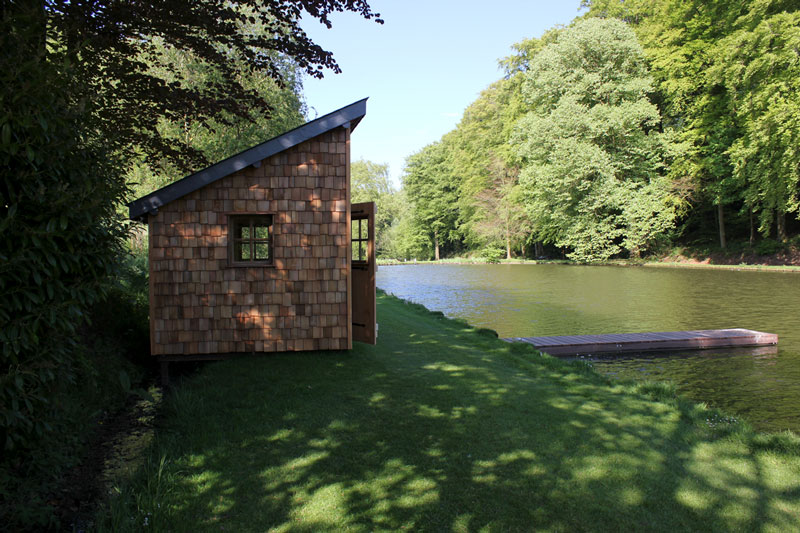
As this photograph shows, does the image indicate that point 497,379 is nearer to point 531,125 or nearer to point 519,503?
point 519,503

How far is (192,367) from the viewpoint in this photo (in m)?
8.38

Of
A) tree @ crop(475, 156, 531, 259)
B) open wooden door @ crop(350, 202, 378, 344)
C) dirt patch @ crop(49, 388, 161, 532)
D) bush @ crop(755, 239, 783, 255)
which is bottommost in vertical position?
dirt patch @ crop(49, 388, 161, 532)

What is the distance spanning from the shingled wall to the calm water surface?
5.96 metres

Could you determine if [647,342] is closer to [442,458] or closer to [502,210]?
[442,458]

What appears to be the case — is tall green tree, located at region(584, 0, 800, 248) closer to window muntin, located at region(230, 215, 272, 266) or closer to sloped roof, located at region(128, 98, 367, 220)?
sloped roof, located at region(128, 98, 367, 220)

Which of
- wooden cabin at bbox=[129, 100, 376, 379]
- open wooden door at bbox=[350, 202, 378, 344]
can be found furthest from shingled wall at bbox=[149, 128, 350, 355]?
open wooden door at bbox=[350, 202, 378, 344]

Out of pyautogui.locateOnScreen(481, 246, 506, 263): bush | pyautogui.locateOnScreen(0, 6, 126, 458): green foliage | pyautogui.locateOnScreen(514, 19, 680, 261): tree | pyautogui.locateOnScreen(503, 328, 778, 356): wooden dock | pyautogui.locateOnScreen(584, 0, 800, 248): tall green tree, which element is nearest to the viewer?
pyautogui.locateOnScreen(0, 6, 126, 458): green foliage

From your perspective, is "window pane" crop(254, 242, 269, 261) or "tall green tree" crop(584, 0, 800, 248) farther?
"tall green tree" crop(584, 0, 800, 248)

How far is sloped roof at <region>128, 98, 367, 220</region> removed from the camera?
725 centimetres

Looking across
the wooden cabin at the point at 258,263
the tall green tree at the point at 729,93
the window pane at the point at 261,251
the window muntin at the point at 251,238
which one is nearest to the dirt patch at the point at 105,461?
the wooden cabin at the point at 258,263

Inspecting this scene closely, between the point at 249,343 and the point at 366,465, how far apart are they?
3.60 metres

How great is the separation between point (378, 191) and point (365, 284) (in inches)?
2955

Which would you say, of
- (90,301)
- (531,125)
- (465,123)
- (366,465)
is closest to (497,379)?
(366,465)

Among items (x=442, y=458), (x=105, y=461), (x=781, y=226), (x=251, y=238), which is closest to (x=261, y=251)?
(x=251, y=238)
